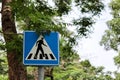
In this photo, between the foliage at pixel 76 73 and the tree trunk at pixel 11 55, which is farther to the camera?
the foliage at pixel 76 73

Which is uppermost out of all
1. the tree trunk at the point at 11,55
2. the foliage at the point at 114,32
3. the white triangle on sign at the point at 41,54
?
the foliage at the point at 114,32

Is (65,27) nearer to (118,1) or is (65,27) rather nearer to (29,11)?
(29,11)

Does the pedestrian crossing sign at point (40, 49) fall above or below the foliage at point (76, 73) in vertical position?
below

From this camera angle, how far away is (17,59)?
7.19 meters

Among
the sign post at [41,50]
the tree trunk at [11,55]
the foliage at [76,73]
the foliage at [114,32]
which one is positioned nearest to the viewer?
the sign post at [41,50]

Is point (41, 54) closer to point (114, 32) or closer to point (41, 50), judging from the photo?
point (41, 50)

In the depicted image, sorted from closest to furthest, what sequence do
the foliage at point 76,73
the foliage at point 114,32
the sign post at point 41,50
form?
the sign post at point 41,50 → the foliage at point 76,73 → the foliage at point 114,32

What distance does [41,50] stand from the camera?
4496 mm

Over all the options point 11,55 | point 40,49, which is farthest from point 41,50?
point 11,55

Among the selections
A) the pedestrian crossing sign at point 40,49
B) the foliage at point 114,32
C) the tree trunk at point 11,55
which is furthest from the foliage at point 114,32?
the pedestrian crossing sign at point 40,49

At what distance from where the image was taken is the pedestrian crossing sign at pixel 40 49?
4.43 m

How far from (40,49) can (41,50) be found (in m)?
0.01

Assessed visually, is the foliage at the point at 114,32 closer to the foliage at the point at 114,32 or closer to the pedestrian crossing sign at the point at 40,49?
the foliage at the point at 114,32

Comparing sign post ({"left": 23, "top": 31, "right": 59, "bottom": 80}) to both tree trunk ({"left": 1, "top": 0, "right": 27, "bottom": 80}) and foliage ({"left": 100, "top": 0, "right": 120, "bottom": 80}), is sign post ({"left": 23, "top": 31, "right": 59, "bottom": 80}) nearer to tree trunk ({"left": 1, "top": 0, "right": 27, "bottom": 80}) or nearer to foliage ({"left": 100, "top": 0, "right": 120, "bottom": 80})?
tree trunk ({"left": 1, "top": 0, "right": 27, "bottom": 80})
